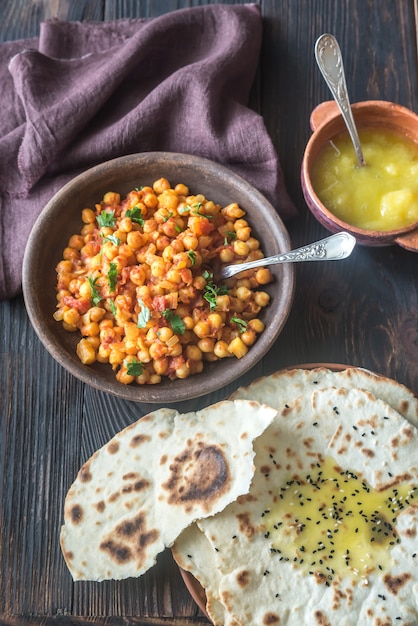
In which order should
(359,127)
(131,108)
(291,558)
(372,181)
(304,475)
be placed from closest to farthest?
1. (291,558)
2. (304,475)
3. (372,181)
4. (359,127)
5. (131,108)

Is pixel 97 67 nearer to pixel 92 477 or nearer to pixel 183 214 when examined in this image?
pixel 183 214

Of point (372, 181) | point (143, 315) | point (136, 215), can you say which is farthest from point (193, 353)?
point (372, 181)

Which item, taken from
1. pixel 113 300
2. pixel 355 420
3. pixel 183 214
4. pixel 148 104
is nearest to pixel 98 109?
pixel 148 104

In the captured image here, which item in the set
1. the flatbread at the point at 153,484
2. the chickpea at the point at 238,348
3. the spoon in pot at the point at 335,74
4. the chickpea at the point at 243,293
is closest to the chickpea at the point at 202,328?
the chickpea at the point at 238,348

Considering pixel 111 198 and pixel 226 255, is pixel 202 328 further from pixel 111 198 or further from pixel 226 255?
pixel 111 198

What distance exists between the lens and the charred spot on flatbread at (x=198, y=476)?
2.89 meters

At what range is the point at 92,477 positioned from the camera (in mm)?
3066

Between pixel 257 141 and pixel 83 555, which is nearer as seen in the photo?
pixel 83 555

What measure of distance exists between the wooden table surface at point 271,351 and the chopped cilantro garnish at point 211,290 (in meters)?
0.44

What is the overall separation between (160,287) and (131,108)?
3.40 ft

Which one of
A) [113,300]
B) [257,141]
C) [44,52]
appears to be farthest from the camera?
[44,52]

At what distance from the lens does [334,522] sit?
2920 mm

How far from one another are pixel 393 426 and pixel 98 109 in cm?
203

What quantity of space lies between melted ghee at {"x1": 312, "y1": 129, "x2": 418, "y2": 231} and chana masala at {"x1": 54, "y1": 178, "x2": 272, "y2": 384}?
421 mm
